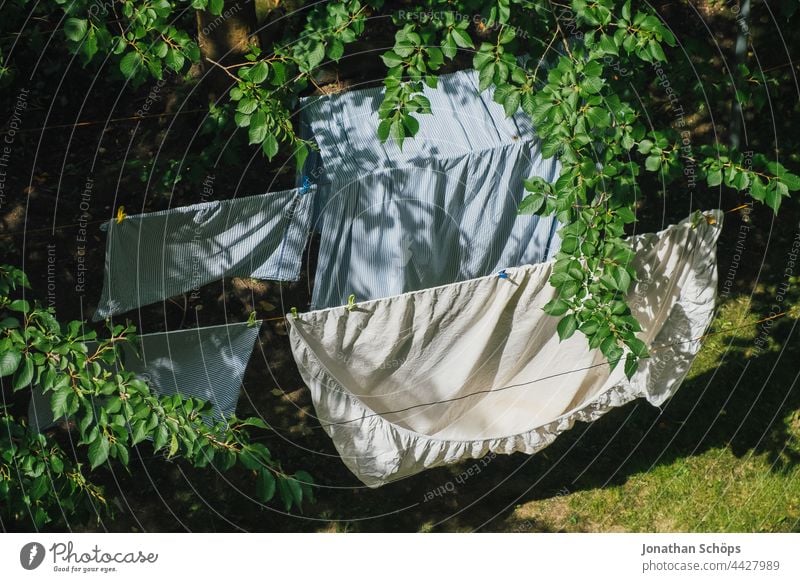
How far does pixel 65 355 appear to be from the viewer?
11.2 ft

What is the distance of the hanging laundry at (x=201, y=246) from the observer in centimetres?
440

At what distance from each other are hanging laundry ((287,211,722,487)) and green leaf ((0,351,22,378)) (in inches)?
49.8

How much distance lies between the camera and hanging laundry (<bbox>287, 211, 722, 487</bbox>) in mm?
4363

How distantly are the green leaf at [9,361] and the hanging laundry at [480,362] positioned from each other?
127 centimetres

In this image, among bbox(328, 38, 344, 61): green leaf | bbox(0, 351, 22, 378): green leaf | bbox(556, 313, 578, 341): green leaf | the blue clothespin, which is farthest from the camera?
the blue clothespin

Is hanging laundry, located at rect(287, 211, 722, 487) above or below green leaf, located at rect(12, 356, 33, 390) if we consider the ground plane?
below

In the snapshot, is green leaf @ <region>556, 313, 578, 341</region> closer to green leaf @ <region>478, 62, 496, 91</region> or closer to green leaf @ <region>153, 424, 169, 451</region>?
green leaf @ <region>478, 62, 496, 91</region>

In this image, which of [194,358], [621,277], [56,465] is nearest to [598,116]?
[621,277]

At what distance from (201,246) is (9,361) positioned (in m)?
1.45

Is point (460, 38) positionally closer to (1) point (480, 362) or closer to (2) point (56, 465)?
(1) point (480, 362)

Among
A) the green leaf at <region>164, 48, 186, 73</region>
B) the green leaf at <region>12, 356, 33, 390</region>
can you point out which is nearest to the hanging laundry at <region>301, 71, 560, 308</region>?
the green leaf at <region>164, 48, 186, 73</region>

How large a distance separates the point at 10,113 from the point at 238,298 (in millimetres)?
2282

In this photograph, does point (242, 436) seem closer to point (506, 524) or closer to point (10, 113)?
point (506, 524)

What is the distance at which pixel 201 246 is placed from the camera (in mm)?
4551
